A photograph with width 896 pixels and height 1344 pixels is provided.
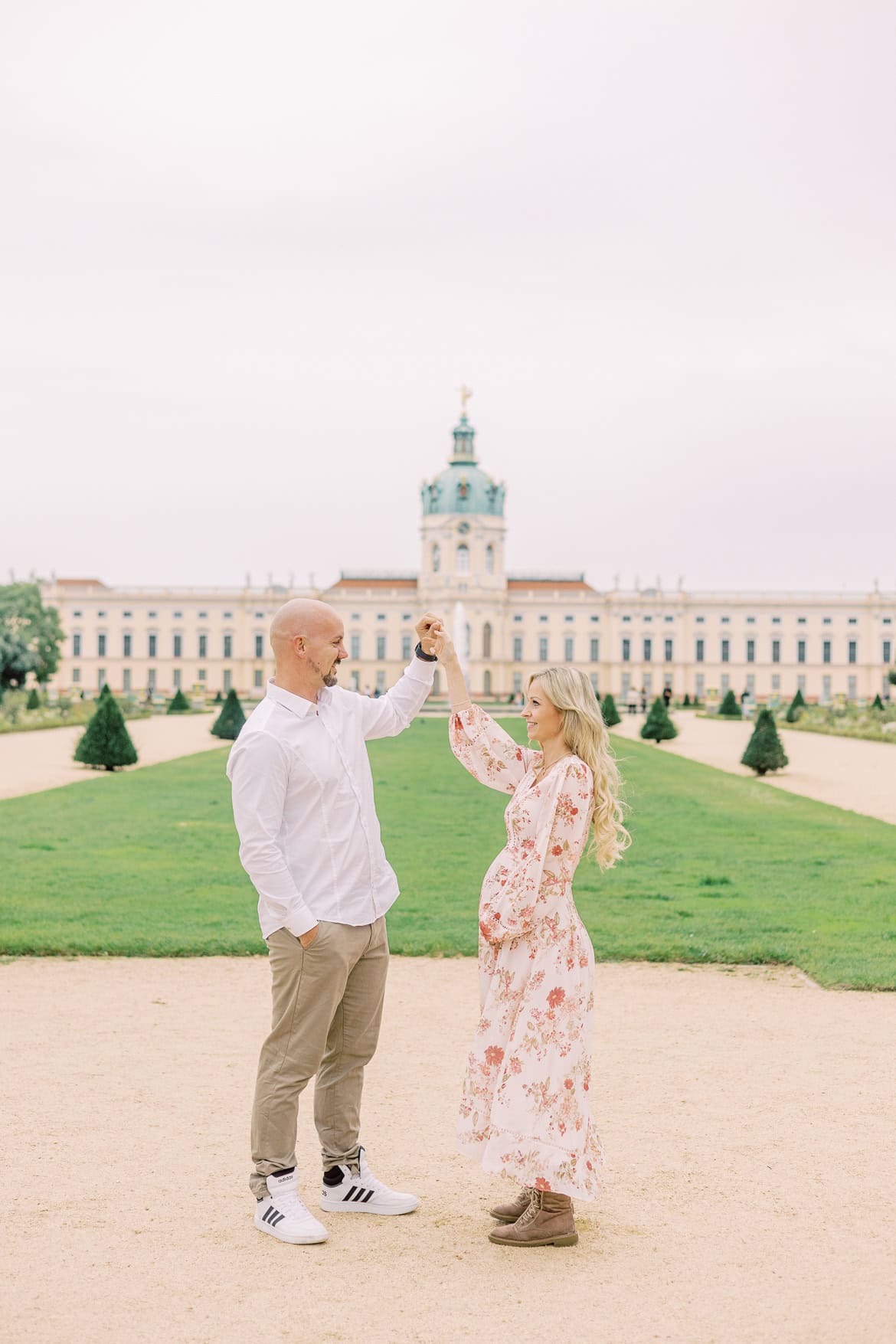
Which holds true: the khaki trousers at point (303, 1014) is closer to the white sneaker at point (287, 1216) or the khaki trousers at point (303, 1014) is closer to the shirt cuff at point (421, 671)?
the white sneaker at point (287, 1216)

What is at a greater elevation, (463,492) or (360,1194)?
(463,492)

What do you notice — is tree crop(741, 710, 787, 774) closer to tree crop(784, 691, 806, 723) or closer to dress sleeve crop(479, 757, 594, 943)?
dress sleeve crop(479, 757, 594, 943)

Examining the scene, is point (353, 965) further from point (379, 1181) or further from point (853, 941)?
point (853, 941)

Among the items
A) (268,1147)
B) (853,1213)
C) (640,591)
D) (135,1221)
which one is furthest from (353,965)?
(640,591)

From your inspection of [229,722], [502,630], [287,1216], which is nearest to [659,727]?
[229,722]

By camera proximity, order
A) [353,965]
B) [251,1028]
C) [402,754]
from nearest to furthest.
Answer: [353,965] → [251,1028] → [402,754]

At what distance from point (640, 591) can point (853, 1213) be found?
242ft

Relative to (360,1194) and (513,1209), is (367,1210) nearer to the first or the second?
(360,1194)

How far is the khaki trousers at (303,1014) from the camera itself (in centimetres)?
320

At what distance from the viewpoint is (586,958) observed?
3.21 metres

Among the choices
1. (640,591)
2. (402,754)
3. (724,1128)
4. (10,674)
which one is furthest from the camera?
(640,591)

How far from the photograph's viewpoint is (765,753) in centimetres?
1819

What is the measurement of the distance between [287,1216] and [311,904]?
716 mm

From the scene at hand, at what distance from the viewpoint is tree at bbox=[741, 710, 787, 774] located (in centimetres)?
1822
